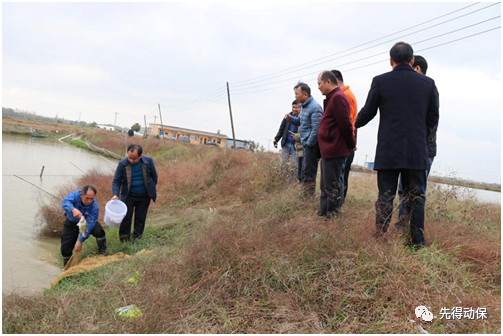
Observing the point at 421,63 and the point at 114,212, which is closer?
the point at 421,63

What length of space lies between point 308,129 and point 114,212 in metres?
3.11

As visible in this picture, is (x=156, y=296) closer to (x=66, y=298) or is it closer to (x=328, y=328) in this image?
(x=66, y=298)

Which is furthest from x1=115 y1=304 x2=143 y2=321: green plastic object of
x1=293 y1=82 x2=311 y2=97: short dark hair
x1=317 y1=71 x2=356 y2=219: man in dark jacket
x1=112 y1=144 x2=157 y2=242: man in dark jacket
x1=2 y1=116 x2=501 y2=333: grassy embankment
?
x1=293 y1=82 x2=311 y2=97: short dark hair

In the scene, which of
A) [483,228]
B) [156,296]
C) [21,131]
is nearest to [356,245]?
[156,296]

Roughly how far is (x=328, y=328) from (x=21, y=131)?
170ft

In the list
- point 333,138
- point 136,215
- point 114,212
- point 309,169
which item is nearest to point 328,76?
point 333,138

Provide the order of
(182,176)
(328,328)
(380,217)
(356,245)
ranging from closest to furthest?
(328,328) < (356,245) < (380,217) < (182,176)

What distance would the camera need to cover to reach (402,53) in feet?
10.5

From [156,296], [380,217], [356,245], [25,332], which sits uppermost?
[380,217]

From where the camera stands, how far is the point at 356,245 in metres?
2.99

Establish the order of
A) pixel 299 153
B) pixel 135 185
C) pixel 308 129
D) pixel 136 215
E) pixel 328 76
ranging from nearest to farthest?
1. pixel 328 76
2. pixel 308 129
3. pixel 135 185
4. pixel 136 215
5. pixel 299 153

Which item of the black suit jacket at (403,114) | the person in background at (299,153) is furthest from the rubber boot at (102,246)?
the black suit jacket at (403,114)

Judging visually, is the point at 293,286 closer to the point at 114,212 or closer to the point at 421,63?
the point at 421,63

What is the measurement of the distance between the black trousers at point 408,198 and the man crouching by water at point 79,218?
3759 millimetres
